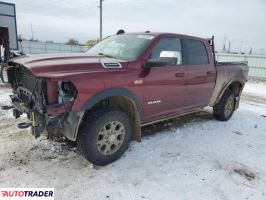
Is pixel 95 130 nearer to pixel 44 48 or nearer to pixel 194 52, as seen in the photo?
pixel 194 52

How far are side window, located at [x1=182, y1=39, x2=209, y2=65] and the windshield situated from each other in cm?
90

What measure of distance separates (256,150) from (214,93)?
1531 millimetres

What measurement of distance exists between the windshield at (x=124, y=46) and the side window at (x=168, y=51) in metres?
0.19

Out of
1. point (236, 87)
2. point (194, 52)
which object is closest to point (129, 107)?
point (194, 52)

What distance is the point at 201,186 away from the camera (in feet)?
11.2

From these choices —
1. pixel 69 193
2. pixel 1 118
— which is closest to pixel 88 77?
pixel 69 193

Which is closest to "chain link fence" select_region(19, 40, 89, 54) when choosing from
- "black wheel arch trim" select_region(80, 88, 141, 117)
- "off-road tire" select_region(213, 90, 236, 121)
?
"off-road tire" select_region(213, 90, 236, 121)

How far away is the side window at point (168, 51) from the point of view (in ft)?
13.9

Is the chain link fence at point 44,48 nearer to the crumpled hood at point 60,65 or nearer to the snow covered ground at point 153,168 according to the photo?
the snow covered ground at point 153,168

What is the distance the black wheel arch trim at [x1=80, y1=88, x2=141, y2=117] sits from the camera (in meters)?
3.33

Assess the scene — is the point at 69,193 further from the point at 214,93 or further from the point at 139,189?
the point at 214,93

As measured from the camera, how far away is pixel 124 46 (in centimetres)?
445

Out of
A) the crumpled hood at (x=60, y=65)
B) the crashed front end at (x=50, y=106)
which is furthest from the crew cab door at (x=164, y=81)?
the crashed front end at (x=50, y=106)

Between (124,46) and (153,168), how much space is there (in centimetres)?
202
